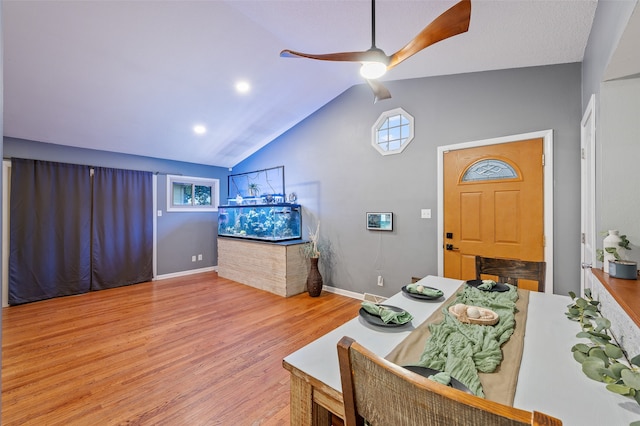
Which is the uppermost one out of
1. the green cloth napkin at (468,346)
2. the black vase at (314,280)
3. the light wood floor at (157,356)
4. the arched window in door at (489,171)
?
the arched window in door at (489,171)

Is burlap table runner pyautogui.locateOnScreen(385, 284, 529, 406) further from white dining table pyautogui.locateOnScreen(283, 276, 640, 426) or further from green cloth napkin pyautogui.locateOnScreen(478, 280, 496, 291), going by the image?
green cloth napkin pyautogui.locateOnScreen(478, 280, 496, 291)

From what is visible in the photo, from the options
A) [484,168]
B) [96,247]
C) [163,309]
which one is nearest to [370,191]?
[484,168]

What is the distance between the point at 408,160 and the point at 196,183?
4198 mm

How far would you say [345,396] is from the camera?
29.5 inches

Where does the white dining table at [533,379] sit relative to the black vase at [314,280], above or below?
above

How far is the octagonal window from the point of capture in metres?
3.49

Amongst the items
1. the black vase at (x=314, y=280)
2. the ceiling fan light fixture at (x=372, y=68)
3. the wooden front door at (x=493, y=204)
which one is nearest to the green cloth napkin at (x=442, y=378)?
the ceiling fan light fixture at (x=372, y=68)

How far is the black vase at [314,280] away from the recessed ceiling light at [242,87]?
238 cm

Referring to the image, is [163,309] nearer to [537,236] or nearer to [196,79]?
[196,79]

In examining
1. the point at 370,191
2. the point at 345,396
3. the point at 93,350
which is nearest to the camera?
the point at 345,396

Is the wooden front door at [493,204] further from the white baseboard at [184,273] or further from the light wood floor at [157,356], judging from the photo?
the white baseboard at [184,273]

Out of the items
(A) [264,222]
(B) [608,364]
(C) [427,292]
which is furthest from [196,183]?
(B) [608,364]

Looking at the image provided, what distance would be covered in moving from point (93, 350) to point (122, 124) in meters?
2.81

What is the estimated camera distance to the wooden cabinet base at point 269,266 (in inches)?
158
